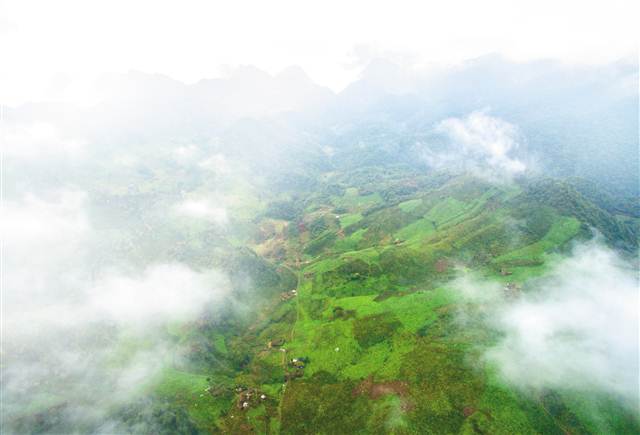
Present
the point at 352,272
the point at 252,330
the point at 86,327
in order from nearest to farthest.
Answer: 1. the point at 86,327
2. the point at 252,330
3. the point at 352,272

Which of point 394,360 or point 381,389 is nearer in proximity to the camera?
point 381,389

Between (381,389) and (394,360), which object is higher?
(381,389)

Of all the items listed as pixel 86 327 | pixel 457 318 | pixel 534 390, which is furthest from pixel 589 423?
pixel 86 327

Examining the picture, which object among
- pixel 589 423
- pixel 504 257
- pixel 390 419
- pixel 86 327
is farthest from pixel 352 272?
pixel 86 327

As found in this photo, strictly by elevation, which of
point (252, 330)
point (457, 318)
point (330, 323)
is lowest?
point (252, 330)

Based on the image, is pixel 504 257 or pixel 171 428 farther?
pixel 504 257

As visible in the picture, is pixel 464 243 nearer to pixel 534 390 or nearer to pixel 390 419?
pixel 534 390

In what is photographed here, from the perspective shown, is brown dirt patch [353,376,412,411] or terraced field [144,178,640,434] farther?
brown dirt patch [353,376,412,411]

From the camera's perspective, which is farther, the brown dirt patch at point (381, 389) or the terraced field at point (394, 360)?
the brown dirt patch at point (381, 389)

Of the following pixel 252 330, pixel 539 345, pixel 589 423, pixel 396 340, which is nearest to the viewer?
pixel 589 423

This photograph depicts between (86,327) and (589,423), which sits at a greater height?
(589,423)
